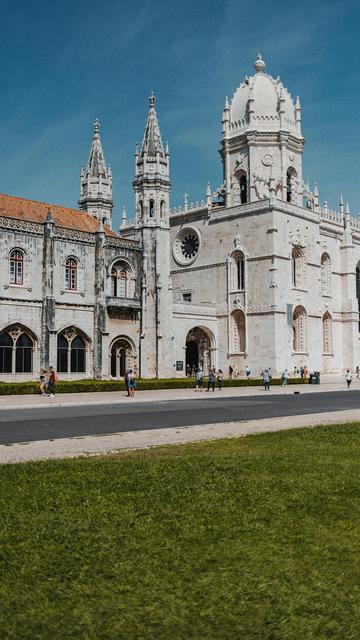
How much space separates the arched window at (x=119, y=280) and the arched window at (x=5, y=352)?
A: 985cm

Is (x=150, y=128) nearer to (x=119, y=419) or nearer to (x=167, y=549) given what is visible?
(x=119, y=419)

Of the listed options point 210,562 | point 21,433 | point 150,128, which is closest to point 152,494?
point 210,562

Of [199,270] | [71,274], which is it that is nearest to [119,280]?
[71,274]

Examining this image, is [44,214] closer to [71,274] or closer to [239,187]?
[71,274]

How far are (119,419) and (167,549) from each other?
1444 centimetres

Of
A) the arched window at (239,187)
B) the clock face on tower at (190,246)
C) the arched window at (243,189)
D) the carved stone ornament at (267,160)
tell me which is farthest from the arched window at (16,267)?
the carved stone ornament at (267,160)

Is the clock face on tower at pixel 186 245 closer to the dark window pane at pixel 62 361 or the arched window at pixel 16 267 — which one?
the dark window pane at pixel 62 361

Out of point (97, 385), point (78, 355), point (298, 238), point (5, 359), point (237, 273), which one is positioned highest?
point (298, 238)

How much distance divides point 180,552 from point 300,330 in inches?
2337

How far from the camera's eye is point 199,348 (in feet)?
210

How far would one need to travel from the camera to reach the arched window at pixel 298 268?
210ft

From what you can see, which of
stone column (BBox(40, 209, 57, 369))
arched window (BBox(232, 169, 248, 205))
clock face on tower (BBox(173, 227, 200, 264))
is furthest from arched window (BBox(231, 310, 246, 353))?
stone column (BBox(40, 209, 57, 369))

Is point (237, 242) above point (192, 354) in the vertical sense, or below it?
above

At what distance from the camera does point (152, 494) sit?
336 inches
